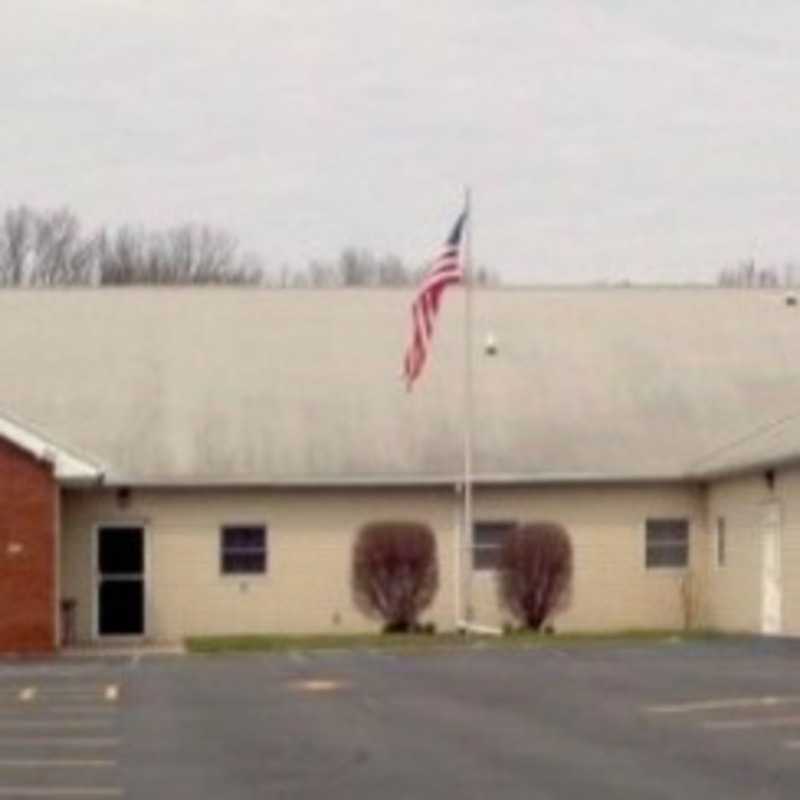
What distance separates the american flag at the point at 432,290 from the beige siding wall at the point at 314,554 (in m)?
2.44

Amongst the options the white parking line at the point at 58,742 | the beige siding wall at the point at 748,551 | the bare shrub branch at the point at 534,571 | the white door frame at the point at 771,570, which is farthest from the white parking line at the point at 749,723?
the bare shrub branch at the point at 534,571

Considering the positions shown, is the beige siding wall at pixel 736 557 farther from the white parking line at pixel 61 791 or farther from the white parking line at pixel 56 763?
the white parking line at pixel 61 791

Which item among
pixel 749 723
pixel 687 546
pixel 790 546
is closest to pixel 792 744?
pixel 749 723

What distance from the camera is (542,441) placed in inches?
1831

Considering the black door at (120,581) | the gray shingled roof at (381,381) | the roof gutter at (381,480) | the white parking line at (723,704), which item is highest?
the gray shingled roof at (381,381)

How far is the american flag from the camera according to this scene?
1756 inches

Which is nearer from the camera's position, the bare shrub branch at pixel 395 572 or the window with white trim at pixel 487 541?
the bare shrub branch at pixel 395 572

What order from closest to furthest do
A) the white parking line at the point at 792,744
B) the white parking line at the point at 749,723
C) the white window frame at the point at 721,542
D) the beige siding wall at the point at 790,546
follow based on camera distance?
the white parking line at the point at 792,744
the white parking line at the point at 749,723
the beige siding wall at the point at 790,546
the white window frame at the point at 721,542

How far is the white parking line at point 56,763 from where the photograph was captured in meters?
19.1

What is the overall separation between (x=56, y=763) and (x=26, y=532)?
2242 cm

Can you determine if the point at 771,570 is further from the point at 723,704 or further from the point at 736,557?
the point at 723,704

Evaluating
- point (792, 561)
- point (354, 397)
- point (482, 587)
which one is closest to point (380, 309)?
point (354, 397)

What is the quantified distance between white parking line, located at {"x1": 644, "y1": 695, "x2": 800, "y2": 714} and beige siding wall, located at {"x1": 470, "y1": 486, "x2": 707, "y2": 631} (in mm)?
20197

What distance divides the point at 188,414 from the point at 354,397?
120 inches
